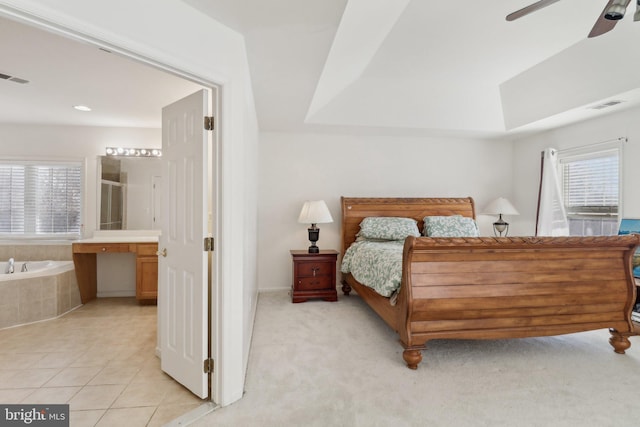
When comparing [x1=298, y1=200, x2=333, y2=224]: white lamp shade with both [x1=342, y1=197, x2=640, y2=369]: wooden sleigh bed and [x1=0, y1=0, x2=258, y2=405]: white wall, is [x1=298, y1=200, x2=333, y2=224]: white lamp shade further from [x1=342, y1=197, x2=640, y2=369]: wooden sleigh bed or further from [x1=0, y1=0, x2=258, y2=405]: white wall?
[x1=0, y1=0, x2=258, y2=405]: white wall

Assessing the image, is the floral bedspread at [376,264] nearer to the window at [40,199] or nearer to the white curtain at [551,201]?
the white curtain at [551,201]

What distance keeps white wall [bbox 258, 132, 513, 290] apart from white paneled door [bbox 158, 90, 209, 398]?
2.21m

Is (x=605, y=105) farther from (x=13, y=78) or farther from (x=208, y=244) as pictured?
(x=13, y=78)

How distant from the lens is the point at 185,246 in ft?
6.50

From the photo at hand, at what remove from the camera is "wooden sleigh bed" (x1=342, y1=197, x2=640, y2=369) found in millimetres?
2309

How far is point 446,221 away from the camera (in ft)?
13.8

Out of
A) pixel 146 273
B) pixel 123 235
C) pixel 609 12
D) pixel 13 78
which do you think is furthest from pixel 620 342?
pixel 13 78

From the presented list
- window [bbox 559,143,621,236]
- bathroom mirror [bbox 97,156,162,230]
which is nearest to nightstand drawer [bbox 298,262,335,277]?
bathroom mirror [bbox 97,156,162,230]

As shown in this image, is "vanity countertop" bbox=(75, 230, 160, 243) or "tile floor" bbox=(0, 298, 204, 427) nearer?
"tile floor" bbox=(0, 298, 204, 427)

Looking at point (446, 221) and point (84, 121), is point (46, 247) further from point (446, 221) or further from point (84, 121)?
point (446, 221)

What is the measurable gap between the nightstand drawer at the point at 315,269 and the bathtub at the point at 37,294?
8.65ft

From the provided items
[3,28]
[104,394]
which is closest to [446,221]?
[104,394]

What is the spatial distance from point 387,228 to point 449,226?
85cm

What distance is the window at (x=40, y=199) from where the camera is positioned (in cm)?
403
